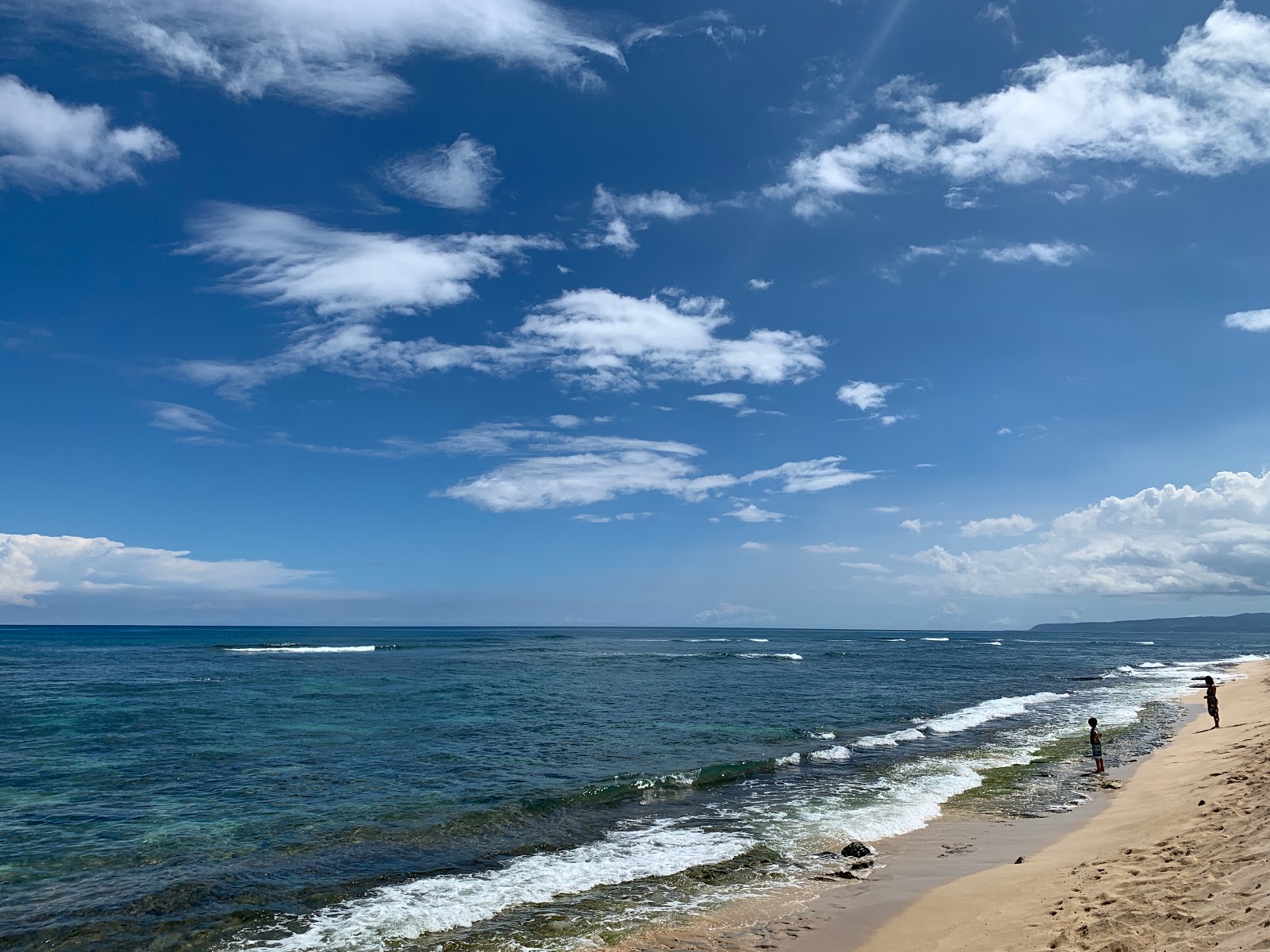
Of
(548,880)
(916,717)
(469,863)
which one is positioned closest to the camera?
(548,880)

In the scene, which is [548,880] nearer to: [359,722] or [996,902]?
[996,902]

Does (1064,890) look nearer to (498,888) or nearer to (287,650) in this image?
(498,888)

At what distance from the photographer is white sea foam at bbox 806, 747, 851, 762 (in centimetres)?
2570

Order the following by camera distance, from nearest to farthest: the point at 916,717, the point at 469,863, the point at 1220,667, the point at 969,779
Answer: the point at 469,863 < the point at 969,779 < the point at 916,717 < the point at 1220,667

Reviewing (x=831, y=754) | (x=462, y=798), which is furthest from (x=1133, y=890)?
(x=831, y=754)

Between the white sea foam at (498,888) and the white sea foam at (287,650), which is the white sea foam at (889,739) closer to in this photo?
the white sea foam at (498,888)

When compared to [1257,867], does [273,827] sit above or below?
below

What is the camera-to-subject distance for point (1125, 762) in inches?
956

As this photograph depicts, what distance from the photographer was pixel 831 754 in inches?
1030

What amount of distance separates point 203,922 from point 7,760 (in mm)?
18838

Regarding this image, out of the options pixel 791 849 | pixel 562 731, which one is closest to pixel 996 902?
pixel 791 849

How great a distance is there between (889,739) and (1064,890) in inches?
742

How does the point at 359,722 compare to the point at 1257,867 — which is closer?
the point at 1257,867

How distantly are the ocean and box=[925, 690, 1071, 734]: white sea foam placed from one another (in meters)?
0.34
